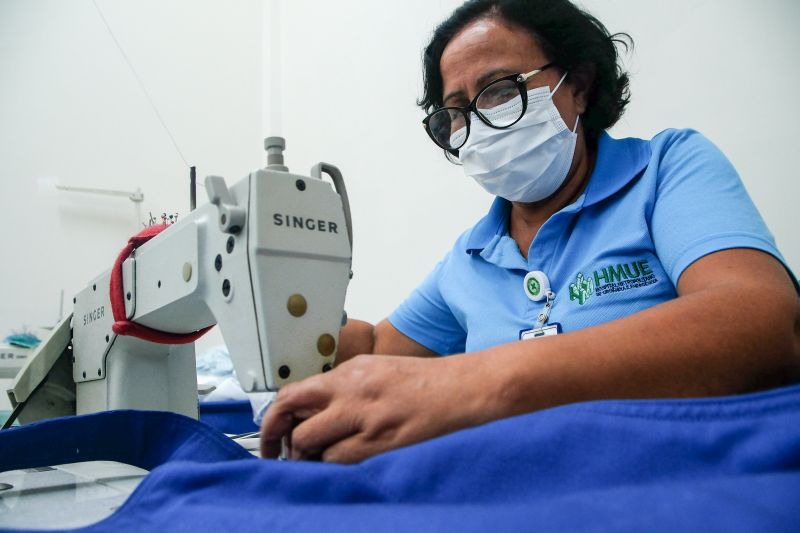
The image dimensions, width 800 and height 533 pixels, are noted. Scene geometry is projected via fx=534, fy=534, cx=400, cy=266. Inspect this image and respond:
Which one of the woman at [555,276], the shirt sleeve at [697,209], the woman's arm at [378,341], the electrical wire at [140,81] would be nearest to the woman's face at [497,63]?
the woman at [555,276]

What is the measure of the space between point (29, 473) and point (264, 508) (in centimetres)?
59

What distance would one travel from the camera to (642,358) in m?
0.48

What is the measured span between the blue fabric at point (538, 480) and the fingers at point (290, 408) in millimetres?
115

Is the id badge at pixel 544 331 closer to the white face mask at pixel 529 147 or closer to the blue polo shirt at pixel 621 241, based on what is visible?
the blue polo shirt at pixel 621 241

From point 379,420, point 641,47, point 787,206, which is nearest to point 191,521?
point 379,420

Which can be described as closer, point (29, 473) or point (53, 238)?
point (29, 473)

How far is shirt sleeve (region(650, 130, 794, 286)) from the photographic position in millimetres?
684

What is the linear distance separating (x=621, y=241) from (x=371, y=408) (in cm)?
59

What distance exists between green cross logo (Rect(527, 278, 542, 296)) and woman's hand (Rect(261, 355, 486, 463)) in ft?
1.67

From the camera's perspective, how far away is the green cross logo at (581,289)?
0.87 metres

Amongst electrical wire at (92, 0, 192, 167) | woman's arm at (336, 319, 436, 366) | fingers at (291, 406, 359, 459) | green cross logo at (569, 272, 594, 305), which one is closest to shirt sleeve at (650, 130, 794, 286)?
green cross logo at (569, 272, 594, 305)

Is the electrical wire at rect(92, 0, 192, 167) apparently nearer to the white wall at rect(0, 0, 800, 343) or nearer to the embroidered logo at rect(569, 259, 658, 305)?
the white wall at rect(0, 0, 800, 343)

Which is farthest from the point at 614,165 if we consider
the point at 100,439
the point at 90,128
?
the point at 90,128

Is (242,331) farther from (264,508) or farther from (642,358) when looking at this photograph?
(642,358)
